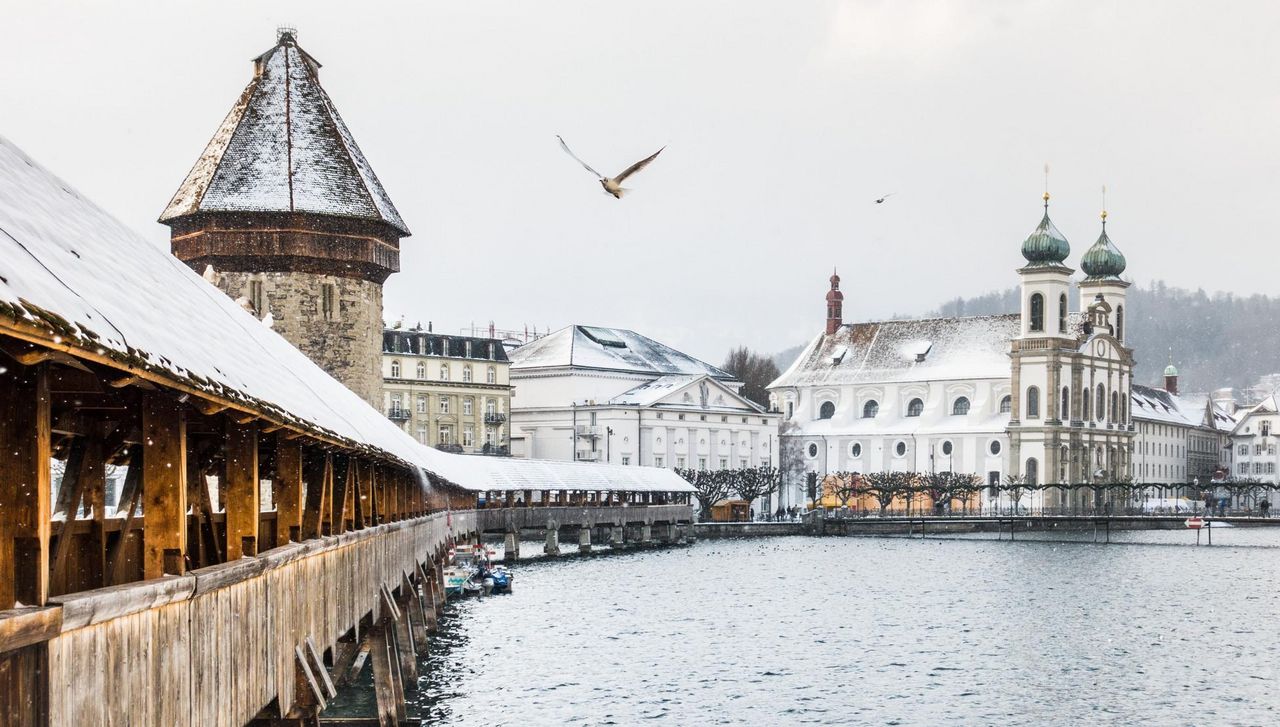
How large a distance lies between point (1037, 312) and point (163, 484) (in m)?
116

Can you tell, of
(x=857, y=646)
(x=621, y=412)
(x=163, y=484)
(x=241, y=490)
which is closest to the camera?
(x=163, y=484)

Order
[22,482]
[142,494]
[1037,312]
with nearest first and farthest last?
[22,482], [142,494], [1037,312]

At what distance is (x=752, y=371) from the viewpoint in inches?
6240

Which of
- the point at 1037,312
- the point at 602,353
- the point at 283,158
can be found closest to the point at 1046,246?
the point at 1037,312

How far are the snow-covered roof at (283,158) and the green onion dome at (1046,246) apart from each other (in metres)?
77.3

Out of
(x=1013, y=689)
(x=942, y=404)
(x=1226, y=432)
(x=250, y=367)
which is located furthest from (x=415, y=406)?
(x=1226, y=432)

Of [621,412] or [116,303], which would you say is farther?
[621,412]

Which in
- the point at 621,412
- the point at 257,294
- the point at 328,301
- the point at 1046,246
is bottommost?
the point at 621,412

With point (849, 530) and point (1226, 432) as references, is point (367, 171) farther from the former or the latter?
point (1226, 432)

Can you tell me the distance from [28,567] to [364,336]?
44087mm

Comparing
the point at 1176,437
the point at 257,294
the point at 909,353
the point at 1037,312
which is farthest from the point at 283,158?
the point at 1176,437

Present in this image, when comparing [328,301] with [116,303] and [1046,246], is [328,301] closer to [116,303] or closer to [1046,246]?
[116,303]

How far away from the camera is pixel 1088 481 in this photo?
→ 397 ft

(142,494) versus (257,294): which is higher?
(257,294)
